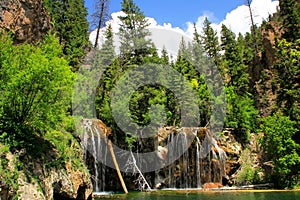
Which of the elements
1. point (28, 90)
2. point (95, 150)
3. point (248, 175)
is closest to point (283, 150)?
point (248, 175)

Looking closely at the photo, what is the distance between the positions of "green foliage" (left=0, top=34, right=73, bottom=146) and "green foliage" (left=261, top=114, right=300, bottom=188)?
18659 millimetres

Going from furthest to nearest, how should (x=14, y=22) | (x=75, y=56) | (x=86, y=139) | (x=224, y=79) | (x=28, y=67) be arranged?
1. (x=224, y=79)
2. (x=75, y=56)
3. (x=86, y=139)
4. (x=14, y=22)
5. (x=28, y=67)

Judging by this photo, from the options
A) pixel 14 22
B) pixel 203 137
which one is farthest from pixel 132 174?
pixel 14 22

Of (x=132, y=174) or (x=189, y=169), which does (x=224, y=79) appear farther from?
(x=132, y=174)

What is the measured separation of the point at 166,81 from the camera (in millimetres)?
35719

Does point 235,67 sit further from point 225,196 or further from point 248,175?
point 225,196

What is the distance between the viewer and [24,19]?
25047 millimetres

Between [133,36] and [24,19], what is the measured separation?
41.1 feet

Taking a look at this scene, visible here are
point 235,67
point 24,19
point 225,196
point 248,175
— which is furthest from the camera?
point 235,67

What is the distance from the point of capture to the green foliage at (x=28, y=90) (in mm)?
11883

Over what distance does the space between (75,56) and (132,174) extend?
13.2 meters

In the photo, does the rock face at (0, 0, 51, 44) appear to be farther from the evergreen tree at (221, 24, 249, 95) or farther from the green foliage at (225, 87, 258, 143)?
the evergreen tree at (221, 24, 249, 95)

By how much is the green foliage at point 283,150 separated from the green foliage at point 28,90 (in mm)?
18659

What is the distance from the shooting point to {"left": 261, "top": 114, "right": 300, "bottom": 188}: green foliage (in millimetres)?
24688
